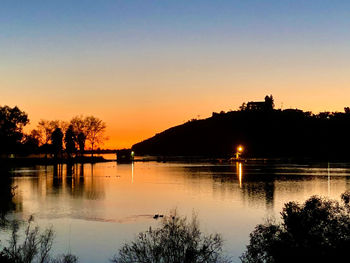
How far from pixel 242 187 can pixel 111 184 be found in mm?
34651

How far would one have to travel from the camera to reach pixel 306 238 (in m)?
37.9

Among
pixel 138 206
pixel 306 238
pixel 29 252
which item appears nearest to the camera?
pixel 29 252

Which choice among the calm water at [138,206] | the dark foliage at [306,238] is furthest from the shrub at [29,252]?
the dark foliage at [306,238]

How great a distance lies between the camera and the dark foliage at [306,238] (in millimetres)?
34287

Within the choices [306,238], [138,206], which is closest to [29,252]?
[306,238]

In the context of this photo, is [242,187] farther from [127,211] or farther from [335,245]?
[335,245]

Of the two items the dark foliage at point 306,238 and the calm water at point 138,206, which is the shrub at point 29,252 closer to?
the calm water at point 138,206

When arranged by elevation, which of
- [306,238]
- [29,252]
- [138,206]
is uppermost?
[306,238]

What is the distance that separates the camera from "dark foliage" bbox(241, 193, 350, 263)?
112ft

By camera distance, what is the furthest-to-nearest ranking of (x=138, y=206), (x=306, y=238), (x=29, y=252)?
(x=138, y=206)
(x=306, y=238)
(x=29, y=252)

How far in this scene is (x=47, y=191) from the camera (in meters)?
107

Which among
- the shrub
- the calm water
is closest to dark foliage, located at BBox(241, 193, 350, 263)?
the calm water

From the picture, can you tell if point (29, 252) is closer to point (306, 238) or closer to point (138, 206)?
point (306, 238)

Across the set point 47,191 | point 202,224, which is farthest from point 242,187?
point 202,224
